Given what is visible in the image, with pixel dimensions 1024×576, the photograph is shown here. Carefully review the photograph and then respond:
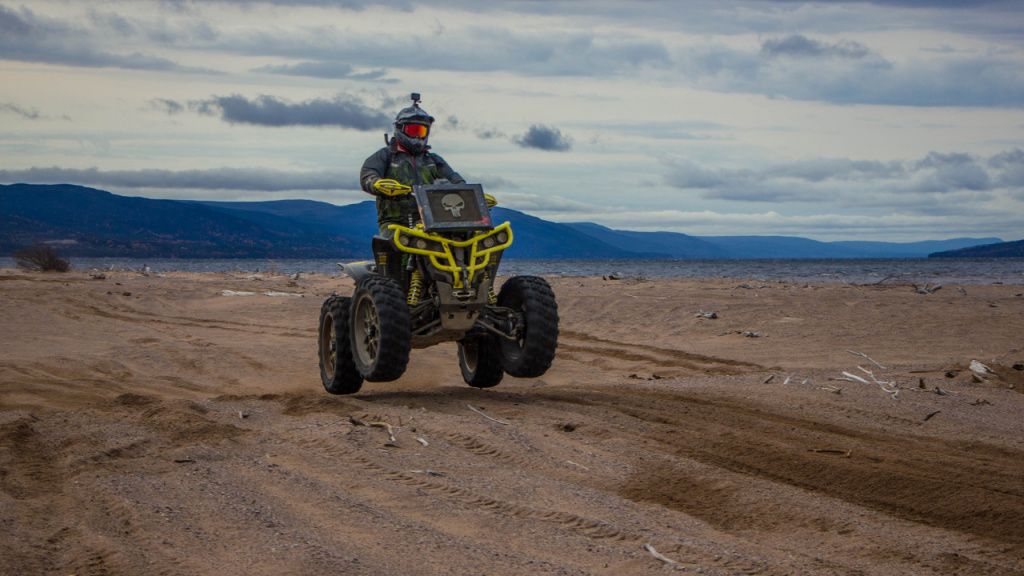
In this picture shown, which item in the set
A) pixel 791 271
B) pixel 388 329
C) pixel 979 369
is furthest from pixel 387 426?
pixel 791 271

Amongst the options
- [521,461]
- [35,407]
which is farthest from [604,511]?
[35,407]

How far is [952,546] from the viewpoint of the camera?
560 centimetres

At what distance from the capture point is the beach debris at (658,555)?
518 cm

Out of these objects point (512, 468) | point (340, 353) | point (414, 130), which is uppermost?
point (414, 130)

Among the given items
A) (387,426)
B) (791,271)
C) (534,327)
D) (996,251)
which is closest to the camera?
(387,426)

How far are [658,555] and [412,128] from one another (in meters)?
7.20

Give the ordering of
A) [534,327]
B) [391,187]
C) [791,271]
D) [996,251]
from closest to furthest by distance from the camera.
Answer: [534,327]
[391,187]
[791,271]
[996,251]

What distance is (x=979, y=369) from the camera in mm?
12594

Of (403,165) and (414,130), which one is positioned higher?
(414,130)

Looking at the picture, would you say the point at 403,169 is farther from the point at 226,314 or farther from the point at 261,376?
the point at 226,314

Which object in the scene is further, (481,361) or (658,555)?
(481,361)

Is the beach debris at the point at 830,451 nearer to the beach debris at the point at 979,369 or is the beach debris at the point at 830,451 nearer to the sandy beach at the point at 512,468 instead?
the sandy beach at the point at 512,468

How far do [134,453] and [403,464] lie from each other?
1.93 metres

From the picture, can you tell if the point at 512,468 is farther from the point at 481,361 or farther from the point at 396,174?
the point at 396,174
